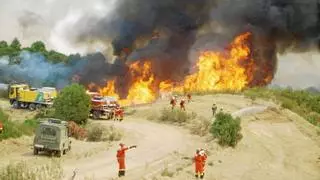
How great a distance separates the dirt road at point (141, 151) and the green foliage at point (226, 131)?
1.77m

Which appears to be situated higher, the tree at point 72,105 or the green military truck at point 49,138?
the tree at point 72,105

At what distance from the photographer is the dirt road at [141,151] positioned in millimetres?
27914

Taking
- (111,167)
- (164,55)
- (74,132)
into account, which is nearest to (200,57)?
(164,55)

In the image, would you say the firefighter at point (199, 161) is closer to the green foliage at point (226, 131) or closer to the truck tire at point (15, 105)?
the green foliage at point (226, 131)

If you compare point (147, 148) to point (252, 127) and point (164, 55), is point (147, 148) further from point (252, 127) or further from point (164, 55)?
point (164, 55)

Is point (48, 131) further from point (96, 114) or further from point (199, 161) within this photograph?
point (96, 114)

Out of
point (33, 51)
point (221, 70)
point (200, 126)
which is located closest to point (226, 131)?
point (200, 126)

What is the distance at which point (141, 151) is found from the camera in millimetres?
34938

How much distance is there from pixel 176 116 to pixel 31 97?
1773 centimetres

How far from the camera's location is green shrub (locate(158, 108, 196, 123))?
48406mm

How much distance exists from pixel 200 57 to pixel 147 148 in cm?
3209

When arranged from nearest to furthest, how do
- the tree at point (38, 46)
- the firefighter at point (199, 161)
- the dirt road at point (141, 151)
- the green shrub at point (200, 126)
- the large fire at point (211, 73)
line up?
the firefighter at point (199, 161)
the dirt road at point (141, 151)
the green shrub at point (200, 126)
the large fire at point (211, 73)
the tree at point (38, 46)

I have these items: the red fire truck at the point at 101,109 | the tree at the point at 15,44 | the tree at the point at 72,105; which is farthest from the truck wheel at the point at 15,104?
the tree at the point at 15,44

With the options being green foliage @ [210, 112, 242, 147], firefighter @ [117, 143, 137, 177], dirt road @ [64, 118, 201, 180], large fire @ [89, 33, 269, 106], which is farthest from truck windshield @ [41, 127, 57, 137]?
large fire @ [89, 33, 269, 106]
